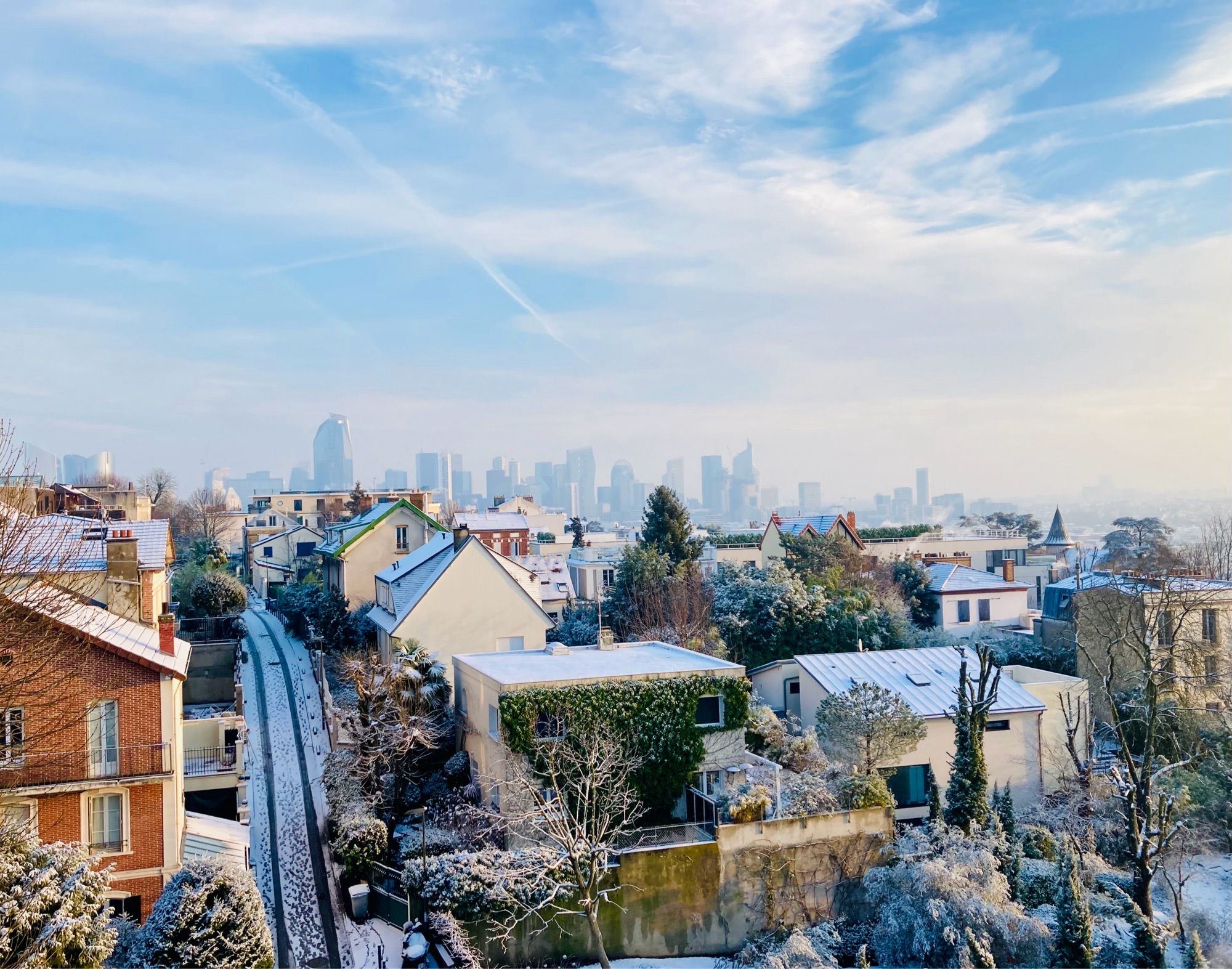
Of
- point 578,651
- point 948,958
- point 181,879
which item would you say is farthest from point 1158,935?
point 181,879

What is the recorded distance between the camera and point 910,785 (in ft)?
90.6

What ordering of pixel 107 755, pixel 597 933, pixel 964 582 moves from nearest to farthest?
pixel 597 933, pixel 107 755, pixel 964 582

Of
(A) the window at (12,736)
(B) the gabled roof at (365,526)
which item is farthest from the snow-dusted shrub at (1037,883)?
(B) the gabled roof at (365,526)

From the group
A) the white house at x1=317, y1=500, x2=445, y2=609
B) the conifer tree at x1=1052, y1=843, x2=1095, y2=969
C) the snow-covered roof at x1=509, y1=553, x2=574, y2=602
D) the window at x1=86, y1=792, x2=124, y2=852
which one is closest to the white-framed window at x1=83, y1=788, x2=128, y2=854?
the window at x1=86, y1=792, x2=124, y2=852

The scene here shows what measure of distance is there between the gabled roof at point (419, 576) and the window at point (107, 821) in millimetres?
12089

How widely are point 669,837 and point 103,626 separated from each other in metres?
14.2

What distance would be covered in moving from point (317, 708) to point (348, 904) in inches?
556

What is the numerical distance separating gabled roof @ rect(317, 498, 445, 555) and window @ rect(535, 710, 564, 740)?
19771mm

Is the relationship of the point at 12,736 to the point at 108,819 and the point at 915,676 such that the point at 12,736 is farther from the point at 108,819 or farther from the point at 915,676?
the point at 915,676

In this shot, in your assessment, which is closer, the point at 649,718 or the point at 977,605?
the point at 649,718

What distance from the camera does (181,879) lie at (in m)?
18.0

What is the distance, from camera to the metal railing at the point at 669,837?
892 inches

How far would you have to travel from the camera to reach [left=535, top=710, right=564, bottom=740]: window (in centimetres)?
2397

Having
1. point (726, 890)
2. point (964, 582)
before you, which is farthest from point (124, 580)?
point (964, 582)
